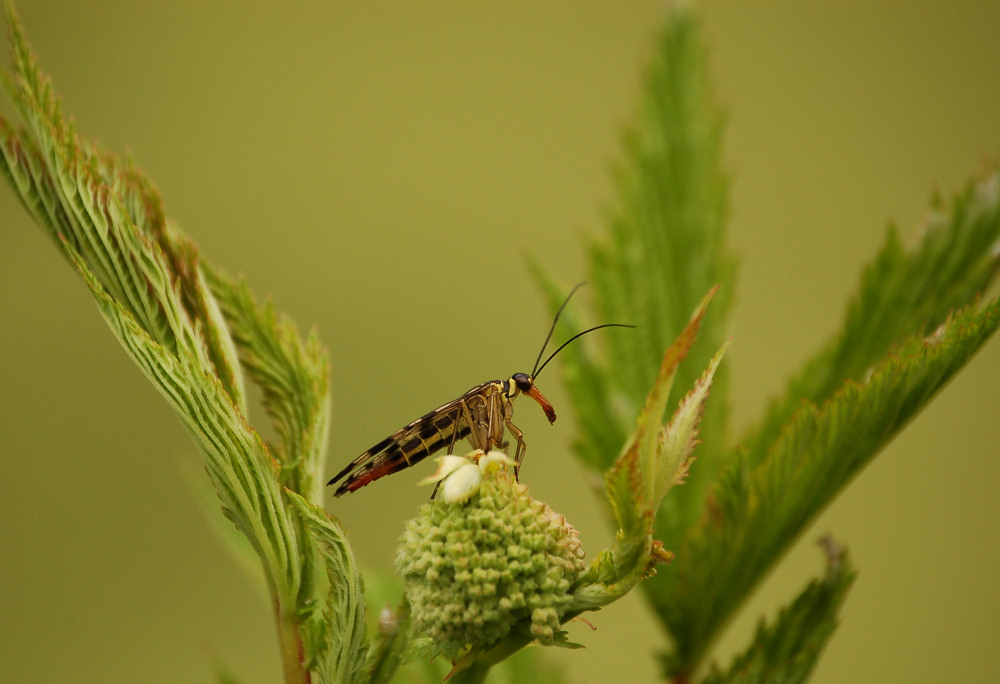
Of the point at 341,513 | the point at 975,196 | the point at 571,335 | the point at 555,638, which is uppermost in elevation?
the point at 341,513

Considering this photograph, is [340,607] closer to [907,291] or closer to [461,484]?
[461,484]

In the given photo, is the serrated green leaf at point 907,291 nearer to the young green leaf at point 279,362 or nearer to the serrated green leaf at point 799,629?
the serrated green leaf at point 799,629

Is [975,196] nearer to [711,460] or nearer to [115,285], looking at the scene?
[711,460]

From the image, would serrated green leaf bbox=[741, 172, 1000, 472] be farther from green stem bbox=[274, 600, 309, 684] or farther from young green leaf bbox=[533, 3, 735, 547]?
green stem bbox=[274, 600, 309, 684]

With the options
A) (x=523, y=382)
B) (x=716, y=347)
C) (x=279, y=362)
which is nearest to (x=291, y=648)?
(x=279, y=362)

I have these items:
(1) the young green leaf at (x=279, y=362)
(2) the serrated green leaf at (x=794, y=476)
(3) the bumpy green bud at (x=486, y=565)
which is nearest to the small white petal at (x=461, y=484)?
(3) the bumpy green bud at (x=486, y=565)

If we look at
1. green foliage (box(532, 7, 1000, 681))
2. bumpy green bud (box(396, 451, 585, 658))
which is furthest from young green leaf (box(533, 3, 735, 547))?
bumpy green bud (box(396, 451, 585, 658))

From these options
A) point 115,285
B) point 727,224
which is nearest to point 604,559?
point 115,285
